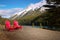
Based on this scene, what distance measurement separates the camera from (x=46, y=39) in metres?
12.4

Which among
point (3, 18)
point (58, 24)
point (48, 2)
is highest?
point (48, 2)

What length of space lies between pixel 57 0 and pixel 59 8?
1366mm

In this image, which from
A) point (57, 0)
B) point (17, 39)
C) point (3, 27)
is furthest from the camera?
point (57, 0)

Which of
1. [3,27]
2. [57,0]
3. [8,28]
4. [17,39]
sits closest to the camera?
[17,39]

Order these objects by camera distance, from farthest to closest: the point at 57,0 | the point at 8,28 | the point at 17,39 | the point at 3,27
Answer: the point at 57,0
the point at 3,27
the point at 8,28
the point at 17,39

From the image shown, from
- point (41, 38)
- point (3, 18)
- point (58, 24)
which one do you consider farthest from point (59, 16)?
point (41, 38)

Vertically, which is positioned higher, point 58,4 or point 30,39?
point 58,4

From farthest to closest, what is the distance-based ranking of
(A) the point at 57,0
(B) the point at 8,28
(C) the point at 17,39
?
1. (A) the point at 57,0
2. (B) the point at 8,28
3. (C) the point at 17,39

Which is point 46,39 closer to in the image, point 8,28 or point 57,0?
point 8,28

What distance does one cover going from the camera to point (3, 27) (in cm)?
1712

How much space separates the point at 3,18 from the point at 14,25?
6.53 ft

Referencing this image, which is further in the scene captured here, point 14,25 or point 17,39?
point 14,25

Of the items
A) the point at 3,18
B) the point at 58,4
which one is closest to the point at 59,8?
the point at 58,4

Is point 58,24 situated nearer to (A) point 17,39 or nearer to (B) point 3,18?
(B) point 3,18
